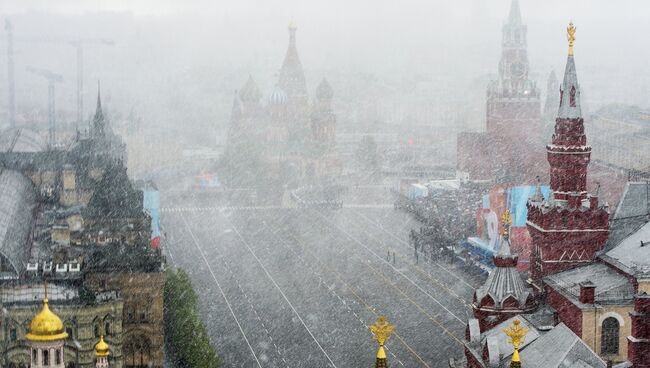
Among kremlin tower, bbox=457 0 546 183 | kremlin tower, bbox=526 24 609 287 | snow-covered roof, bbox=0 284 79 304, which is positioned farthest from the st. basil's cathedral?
kremlin tower, bbox=526 24 609 287

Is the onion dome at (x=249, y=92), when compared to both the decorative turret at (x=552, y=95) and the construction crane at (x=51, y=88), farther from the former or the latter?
the decorative turret at (x=552, y=95)

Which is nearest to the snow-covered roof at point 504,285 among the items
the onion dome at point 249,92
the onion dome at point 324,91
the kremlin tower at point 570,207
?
the kremlin tower at point 570,207

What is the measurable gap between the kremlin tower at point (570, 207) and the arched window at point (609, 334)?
5.26 m

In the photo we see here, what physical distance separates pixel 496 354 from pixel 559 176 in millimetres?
9983

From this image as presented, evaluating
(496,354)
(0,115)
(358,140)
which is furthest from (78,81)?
(496,354)

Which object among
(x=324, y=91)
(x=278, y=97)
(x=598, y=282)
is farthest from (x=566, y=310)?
(x=278, y=97)

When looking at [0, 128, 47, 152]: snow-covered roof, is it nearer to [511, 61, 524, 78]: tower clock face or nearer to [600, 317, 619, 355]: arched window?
[511, 61, 524, 78]: tower clock face

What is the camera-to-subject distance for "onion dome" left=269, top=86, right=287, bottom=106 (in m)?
126

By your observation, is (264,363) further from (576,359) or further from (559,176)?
(576,359)

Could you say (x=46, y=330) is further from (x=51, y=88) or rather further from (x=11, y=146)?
(x=51, y=88)

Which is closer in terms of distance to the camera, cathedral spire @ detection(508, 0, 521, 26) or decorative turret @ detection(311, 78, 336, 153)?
cathedral spire @ detection(508, 0, 521, 26)

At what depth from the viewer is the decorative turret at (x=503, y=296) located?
4391cm

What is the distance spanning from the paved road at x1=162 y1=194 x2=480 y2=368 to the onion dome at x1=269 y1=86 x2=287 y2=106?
2883 cm

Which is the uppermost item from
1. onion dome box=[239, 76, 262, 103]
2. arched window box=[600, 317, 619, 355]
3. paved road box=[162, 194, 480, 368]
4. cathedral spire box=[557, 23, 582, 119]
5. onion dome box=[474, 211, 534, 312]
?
onion dome box=[239, 76, 262, 103]
